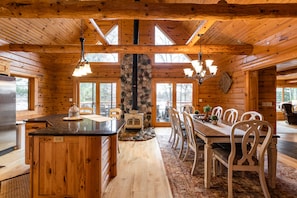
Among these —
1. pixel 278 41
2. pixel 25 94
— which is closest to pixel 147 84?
pixel 25 94

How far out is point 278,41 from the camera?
3.97 meters

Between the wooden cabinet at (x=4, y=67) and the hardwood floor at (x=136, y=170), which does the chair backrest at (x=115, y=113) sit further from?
the wooden cabinet at (x=4, y=67)

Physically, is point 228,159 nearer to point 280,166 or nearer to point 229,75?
point 280,166

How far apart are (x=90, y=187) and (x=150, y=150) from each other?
2407 millimetres

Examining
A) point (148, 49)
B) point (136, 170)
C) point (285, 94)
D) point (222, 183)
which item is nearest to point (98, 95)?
point (148, 49)

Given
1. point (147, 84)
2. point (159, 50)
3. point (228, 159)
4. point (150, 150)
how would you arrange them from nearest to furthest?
1. point (228, 159)
2. point (150, 150)
3. point (159, 50)
4. point (147, 84)

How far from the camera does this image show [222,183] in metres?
2.85

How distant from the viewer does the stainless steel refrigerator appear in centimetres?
404

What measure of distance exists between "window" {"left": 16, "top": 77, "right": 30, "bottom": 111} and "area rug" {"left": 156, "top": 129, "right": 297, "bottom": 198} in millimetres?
4794

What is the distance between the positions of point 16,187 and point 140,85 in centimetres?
555

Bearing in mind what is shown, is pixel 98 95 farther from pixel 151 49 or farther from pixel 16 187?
pixel 16 187

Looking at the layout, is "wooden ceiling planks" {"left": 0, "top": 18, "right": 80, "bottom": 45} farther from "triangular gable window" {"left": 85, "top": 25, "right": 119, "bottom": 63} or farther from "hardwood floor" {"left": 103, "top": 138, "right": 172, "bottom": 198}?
"hardwood floor" {"left": 103, "top": 138, "right": 172, "bottom": 198}

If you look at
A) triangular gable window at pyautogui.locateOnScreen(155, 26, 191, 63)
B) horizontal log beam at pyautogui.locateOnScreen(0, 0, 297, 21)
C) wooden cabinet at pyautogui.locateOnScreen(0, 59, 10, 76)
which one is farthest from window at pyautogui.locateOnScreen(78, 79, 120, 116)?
horizontal log beam at pyautogui.locateOnScreen(0, 0, 297, 21)

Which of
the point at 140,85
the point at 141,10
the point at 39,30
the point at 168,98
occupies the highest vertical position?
the point at 39,30
